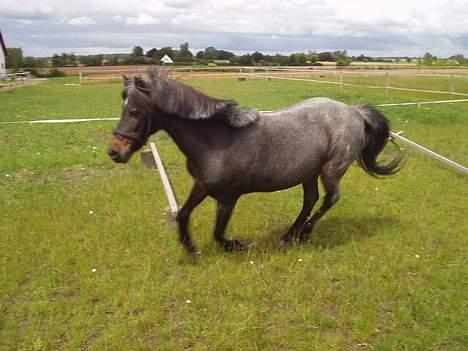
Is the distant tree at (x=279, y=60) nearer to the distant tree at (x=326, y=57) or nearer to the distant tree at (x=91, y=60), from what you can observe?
the distant tree at (x=326, y=57)

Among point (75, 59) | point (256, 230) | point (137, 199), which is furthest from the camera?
→ point (75, 59)

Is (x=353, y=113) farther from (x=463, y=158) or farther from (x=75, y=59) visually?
(x=75, y=59)

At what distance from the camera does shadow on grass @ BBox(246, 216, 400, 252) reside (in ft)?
17.4

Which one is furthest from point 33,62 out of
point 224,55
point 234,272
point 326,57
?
point 234,272

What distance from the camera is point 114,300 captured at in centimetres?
406

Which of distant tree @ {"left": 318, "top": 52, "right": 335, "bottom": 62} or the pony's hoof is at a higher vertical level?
distant tree @ {"left": 318, "top": 52, "right": 335, "bottom": 62}

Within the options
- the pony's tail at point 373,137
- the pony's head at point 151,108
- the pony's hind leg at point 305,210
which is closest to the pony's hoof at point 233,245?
the pony's hind leg at point 305,210

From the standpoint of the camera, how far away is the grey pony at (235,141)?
4.14 m

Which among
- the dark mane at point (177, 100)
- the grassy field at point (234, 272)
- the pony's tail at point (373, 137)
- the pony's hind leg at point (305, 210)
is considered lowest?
the grassy field at point (234, 272)

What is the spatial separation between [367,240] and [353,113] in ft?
5.01

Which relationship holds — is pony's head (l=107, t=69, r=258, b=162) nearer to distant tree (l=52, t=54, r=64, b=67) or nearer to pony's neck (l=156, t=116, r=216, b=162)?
pony's neck (l=156, t=116, r=216, b=162)

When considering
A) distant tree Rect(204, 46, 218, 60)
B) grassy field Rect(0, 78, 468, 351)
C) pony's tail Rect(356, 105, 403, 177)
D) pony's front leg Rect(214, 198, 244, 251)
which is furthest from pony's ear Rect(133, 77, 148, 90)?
distant tree Rect(204, 46, 218, 60)

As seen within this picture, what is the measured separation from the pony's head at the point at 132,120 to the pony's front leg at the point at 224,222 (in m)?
1.07

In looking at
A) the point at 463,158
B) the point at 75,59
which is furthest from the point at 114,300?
the point at 75,59
